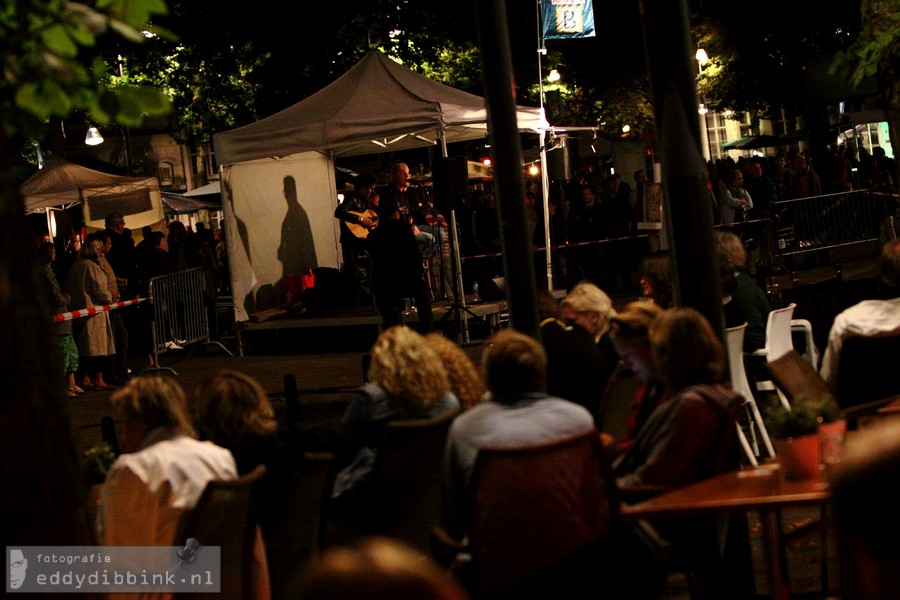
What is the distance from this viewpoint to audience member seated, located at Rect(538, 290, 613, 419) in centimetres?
711

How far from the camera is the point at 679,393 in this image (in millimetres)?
5008

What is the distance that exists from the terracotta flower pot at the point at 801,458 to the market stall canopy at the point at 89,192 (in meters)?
25.0

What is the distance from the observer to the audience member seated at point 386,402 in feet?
18.9

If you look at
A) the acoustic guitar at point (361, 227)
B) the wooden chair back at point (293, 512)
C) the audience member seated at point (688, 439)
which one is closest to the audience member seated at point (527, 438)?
the audience member seated at point (688, 439)

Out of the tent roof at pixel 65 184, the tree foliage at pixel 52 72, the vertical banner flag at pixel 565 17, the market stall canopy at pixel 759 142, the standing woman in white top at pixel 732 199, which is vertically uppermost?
the vertical banner flag at pixel 565 17

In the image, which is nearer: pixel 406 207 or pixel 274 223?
pixel 406 207

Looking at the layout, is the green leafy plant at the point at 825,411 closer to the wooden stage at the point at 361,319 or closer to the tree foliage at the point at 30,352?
the tree foliage at the point at 30,352

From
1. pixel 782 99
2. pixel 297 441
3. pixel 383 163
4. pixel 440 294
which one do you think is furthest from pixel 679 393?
pixel 782 99

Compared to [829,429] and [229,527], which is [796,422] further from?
[229,527]

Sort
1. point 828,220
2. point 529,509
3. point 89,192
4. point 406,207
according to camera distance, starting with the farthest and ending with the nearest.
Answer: point 89,192
point 828,220
point 406,207
point 529,509

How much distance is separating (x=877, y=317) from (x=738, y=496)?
271 cm

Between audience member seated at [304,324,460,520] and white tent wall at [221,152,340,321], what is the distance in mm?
13675

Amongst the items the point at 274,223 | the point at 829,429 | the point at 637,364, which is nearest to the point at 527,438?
the point at 829,429

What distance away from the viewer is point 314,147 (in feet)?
53.0
